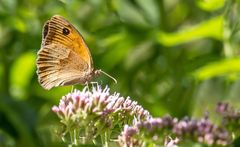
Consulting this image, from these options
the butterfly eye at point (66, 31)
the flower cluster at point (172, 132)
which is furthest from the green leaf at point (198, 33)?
the flower cluster at point (172, 132)

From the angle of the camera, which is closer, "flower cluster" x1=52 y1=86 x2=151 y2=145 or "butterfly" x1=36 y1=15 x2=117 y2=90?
"flower cluster" x1=52 y1=86 x2=151 y2=145

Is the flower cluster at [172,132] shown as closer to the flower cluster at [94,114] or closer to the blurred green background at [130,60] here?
the flower cluster at [94,114]

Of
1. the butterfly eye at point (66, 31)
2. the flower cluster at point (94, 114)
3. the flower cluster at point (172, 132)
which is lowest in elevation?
the flower cluster at point (172, 132)

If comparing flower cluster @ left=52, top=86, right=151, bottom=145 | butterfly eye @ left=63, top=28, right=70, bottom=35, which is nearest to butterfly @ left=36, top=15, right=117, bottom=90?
butterfly eye @ left=63, top=28, right=70, bottom=35

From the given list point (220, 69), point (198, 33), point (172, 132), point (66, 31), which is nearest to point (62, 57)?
point (66, 31)

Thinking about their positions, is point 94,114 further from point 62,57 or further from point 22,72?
point 22,72

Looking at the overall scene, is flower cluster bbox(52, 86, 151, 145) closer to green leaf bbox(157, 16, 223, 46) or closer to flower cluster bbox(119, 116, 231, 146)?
flower cluster bbox(119, 116, 231, 146)

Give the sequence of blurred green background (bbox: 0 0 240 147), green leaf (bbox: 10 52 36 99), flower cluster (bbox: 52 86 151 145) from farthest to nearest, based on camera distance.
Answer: green leaf (bbox: 10 52 36 99), blurred green background (bbox: 0 0 240 147), flower cluster (bbox: 52 86 151 145)
